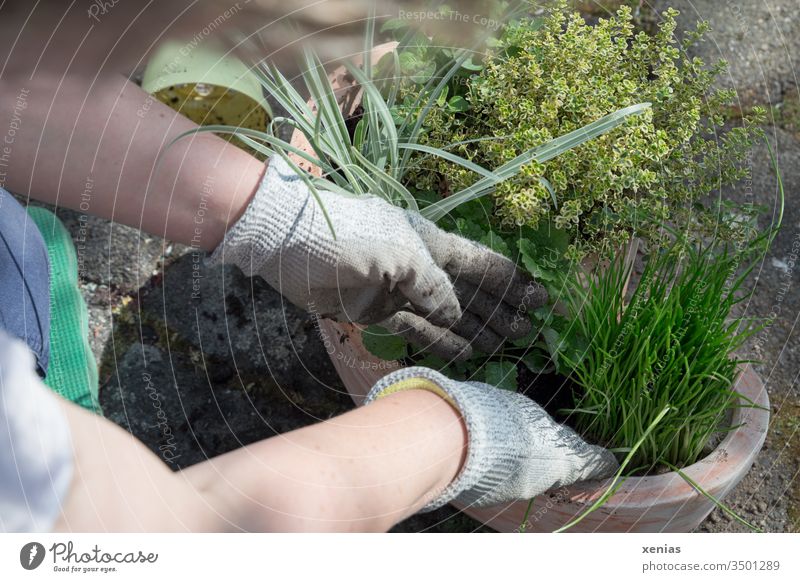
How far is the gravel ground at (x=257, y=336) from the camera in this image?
1011mm

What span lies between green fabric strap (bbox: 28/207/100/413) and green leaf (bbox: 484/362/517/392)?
23.8 inches

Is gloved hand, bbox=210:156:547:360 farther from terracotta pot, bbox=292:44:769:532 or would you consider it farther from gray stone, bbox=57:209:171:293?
gray stone, bbox=57:209:171:293

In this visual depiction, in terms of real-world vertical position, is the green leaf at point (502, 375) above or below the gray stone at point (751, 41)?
below

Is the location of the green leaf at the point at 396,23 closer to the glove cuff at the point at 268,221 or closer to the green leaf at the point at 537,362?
the glove cuff at the point at 268,221

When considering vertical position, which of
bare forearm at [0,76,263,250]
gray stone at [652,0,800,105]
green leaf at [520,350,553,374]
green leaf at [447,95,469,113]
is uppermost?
gray stone at [652,0,800,105]

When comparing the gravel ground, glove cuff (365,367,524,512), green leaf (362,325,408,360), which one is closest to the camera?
glove cuff (365,367,524,512)

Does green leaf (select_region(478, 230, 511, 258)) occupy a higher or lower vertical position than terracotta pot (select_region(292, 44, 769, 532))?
higher

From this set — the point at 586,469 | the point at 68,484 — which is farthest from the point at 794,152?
the point at 68,484

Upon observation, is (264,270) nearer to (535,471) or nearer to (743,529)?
(535,471)

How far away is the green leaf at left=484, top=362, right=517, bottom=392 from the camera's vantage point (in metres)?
0.88

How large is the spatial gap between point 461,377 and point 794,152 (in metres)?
0.68

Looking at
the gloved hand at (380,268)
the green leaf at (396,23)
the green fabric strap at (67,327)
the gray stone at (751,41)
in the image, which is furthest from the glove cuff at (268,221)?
the gray stone at (751,41)

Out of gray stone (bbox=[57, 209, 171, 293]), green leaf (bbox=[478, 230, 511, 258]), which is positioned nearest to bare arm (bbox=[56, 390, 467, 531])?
green leaf (bbox=[478, 230, 511, 258])

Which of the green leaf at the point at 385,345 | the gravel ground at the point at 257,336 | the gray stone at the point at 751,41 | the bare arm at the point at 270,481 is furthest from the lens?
the gray stone at the point at 751,41
